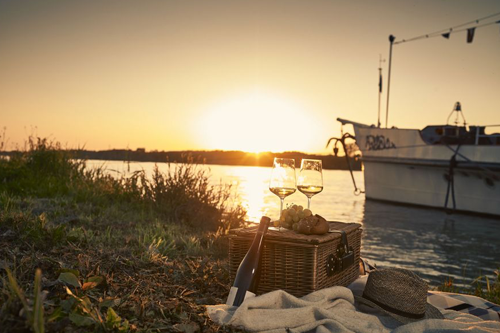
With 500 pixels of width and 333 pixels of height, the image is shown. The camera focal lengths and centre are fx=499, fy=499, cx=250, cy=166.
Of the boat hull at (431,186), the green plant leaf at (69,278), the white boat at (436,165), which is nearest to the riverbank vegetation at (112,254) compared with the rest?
the green plant leaf at (69,278)

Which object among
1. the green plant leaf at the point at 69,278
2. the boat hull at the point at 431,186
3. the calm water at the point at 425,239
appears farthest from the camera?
the boat hull at the point at 431,186

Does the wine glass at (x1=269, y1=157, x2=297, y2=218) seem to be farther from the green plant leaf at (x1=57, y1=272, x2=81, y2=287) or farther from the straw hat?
the green plant leaf at (x1=57, y1=272, x2=81, y2=287)

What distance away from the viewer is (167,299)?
3340 mm

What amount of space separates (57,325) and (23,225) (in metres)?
2.90

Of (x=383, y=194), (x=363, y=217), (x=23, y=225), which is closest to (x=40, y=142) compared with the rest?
(x=23, y=225)

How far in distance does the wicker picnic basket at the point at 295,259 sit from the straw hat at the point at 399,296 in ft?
1.14

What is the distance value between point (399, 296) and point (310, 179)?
1.07 meters

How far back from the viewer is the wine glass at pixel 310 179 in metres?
3.82

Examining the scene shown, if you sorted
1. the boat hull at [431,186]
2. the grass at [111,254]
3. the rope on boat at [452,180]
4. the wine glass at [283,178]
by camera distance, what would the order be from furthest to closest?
the boat hull at [431,186] → the rope on boat at [452,180] → the wine glass at [283,178] → the grass at [111,254]

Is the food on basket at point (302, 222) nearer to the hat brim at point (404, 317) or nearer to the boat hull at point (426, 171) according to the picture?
the hat brim at point (404, 317)

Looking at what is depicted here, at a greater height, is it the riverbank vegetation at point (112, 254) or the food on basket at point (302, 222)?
the food on basket at point (302, 222)

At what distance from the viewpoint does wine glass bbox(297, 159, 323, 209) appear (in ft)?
12.5

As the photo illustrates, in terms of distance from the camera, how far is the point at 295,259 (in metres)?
3.67

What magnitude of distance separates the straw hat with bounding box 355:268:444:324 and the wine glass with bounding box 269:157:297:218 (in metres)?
0.92
